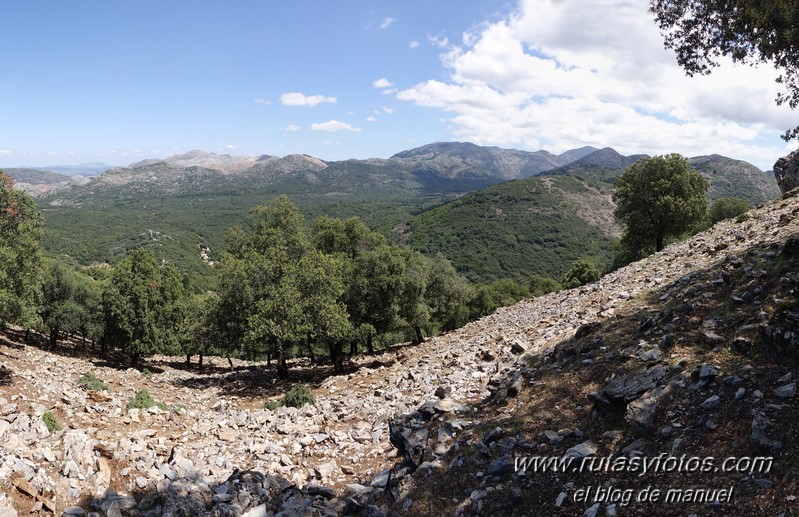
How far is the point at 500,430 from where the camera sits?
467 inches

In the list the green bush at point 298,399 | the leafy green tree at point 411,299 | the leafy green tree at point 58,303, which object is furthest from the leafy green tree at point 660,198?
the leafy green tree at point 58,303

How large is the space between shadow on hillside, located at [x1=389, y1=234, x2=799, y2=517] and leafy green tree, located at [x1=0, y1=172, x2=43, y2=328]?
26.5 metres

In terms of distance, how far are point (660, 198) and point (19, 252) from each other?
166 ft

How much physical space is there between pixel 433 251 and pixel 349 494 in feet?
619

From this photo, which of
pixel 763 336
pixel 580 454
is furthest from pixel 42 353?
pixel 763 336

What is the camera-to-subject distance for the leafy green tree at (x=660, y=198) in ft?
129

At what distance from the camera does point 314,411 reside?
18578 mm

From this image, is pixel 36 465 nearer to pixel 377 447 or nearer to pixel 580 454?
pixel 377 447

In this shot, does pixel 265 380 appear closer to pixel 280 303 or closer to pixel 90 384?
pixel 280 303

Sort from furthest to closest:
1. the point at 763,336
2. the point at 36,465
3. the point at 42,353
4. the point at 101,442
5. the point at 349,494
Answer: the point at 42,353
the point at 101,442
the point at 349,494
the point at 36,465
the point at 763,336

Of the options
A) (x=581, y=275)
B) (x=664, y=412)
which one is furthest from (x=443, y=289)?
(x=664, y=412)

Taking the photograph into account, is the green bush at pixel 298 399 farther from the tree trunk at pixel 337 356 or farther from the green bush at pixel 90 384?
the green bush at pixel 90 384

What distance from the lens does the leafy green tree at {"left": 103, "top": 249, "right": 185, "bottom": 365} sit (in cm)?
3450

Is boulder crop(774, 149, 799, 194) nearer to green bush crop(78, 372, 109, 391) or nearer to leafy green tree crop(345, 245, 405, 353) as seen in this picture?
leafy green tree crop(345, 245, 405, 353)
